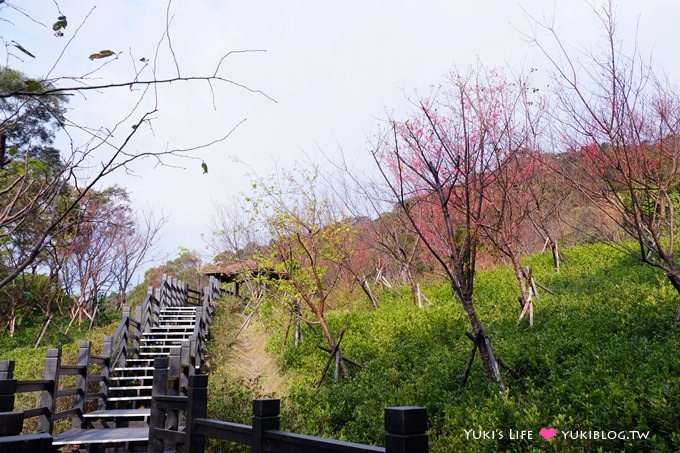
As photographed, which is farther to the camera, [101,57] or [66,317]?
[66,317]

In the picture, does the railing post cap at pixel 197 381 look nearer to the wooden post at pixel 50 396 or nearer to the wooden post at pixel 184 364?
the wooden post at pixel 184 364

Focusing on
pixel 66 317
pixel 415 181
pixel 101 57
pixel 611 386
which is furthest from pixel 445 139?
pixel 66 317

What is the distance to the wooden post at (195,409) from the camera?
11.6ft

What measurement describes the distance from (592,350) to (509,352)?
1.02 m

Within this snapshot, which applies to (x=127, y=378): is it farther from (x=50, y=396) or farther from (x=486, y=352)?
(x=486, y=352)

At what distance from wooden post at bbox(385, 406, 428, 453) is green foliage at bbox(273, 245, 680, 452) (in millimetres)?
2580

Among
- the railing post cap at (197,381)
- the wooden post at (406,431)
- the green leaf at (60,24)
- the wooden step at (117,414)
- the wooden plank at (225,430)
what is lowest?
the wooden step at (117,414)

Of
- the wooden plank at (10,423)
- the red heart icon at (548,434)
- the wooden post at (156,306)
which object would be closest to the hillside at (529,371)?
the red heart icon at (548,434)

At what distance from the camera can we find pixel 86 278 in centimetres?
1792

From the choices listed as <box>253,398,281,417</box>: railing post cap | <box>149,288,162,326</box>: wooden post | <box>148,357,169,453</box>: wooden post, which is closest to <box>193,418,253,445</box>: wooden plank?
<box>253,398,281,417</box>: railing post cap

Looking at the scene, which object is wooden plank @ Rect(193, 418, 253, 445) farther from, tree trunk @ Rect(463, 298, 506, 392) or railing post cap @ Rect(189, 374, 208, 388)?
tree trunk @ Rect(463, 298, 506, 392)

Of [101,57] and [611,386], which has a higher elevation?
[101,57]

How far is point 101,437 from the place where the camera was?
6180mm

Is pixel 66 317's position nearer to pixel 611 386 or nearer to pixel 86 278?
pixel 86 278
